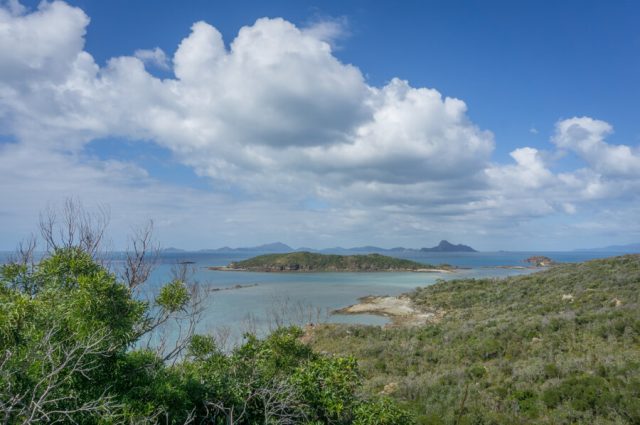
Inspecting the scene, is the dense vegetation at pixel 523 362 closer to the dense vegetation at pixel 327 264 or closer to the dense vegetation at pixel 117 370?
the dense vegetation at pixel 117 370

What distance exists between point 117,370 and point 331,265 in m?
114

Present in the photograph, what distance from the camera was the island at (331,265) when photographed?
116 meters

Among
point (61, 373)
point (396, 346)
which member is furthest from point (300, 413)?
point (396, 346)

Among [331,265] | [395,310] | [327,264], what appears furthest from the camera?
[327,264]

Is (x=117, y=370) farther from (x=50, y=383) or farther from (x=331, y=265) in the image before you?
(x=331, y=265)

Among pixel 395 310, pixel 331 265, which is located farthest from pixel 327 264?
pixel 395 310

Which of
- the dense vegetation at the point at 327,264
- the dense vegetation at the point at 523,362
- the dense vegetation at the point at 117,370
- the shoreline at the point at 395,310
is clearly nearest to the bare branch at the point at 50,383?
the dense vegetation at the point at 117,370

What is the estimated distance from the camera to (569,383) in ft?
37.8

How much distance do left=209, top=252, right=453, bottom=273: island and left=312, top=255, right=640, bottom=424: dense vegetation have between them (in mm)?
86464

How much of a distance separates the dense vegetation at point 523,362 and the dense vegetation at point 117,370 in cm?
310

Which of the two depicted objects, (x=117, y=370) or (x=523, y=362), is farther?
(x=523, y=362)

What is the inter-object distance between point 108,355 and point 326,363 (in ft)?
14.0

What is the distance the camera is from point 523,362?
49.1ft

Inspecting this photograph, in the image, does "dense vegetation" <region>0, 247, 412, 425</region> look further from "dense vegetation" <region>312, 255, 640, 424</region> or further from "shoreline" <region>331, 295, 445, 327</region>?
"shoreline" <region>331, 295, 445, 327</region>
